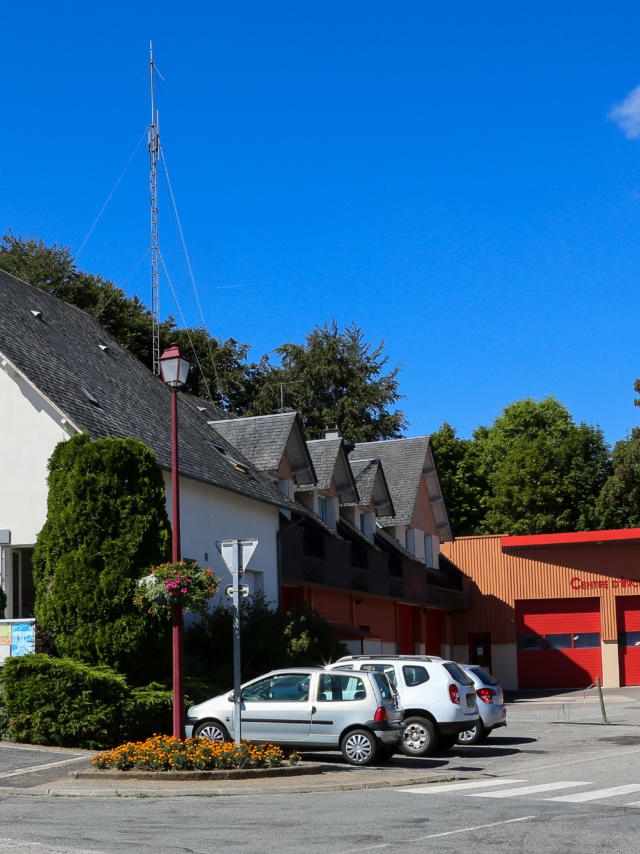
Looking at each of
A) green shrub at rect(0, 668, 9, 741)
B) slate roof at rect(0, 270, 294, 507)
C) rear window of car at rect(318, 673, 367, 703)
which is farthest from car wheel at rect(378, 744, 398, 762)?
slate roof at rect(0, 270, 294, 507)

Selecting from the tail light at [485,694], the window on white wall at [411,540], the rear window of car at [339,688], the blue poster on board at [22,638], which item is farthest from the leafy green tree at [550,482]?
the rear window of car at [339,688]

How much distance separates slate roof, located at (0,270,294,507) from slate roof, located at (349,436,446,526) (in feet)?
36.6

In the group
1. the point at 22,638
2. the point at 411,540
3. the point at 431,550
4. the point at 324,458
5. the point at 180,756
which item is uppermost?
the point at 324,458

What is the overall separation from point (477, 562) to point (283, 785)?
36.6m

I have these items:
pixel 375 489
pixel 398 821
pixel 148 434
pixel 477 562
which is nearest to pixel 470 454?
pixel 477 562

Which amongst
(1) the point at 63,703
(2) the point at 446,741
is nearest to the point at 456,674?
(2) the point at 446,741

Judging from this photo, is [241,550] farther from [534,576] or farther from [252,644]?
[534,576]

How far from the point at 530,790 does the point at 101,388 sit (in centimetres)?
1504

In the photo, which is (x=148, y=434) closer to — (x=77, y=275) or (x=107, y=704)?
(x=107, y=704)

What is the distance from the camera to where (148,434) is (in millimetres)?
24906

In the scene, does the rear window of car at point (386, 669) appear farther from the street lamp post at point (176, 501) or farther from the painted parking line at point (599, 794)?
the painted parking line at point (599, 794)

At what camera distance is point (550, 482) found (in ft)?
213

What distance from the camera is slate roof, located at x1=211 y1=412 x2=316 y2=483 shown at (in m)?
31.2

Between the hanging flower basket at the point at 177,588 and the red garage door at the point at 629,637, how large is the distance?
33.7m
